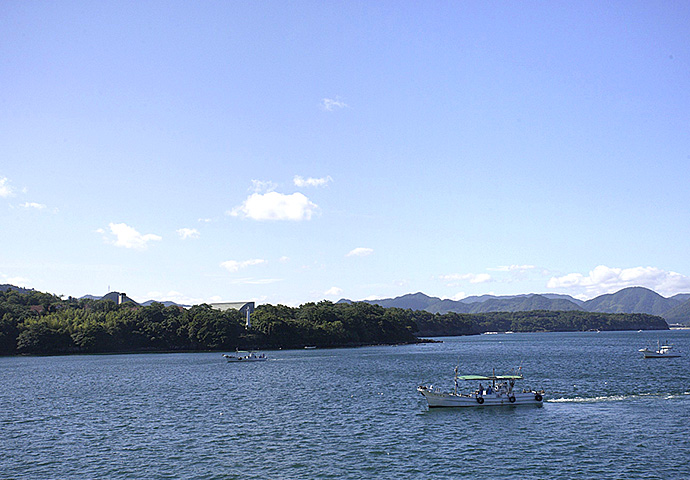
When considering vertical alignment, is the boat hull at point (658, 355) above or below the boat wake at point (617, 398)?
above

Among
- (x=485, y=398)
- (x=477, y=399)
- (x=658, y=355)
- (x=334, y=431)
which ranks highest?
(x=485, y=398)

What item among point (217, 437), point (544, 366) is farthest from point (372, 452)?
point (544, 366)

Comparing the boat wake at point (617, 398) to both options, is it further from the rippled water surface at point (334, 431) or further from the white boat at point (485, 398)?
the white boat at point (485, 398)

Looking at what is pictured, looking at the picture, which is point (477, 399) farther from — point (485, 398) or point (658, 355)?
point (658, 355)

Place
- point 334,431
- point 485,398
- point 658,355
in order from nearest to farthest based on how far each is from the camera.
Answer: point 334,431 → point 485,398 → point 658,355

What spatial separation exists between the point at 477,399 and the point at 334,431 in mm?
19298

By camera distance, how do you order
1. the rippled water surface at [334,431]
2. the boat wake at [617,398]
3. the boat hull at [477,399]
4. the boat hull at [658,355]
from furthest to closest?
the boat hull at [658,355]
the boat wake at [617,398]
the boat hull at [477,399]
the rippled water surface at [334,431]

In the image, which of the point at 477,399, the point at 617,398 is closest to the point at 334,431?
the point at 477,399

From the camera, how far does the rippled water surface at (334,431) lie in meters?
38.4

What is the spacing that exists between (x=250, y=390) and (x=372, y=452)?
1620 inches

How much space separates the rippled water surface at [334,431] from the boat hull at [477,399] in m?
1.11

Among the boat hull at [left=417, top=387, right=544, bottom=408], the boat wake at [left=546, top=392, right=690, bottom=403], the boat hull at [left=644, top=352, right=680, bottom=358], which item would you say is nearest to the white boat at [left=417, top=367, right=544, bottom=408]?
the boat hull at [left=417, top=387, right=544, bottom=408]

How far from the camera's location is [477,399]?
6159 cm

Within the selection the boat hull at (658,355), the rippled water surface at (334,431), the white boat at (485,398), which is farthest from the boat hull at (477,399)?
the boat hull at (658,355)
